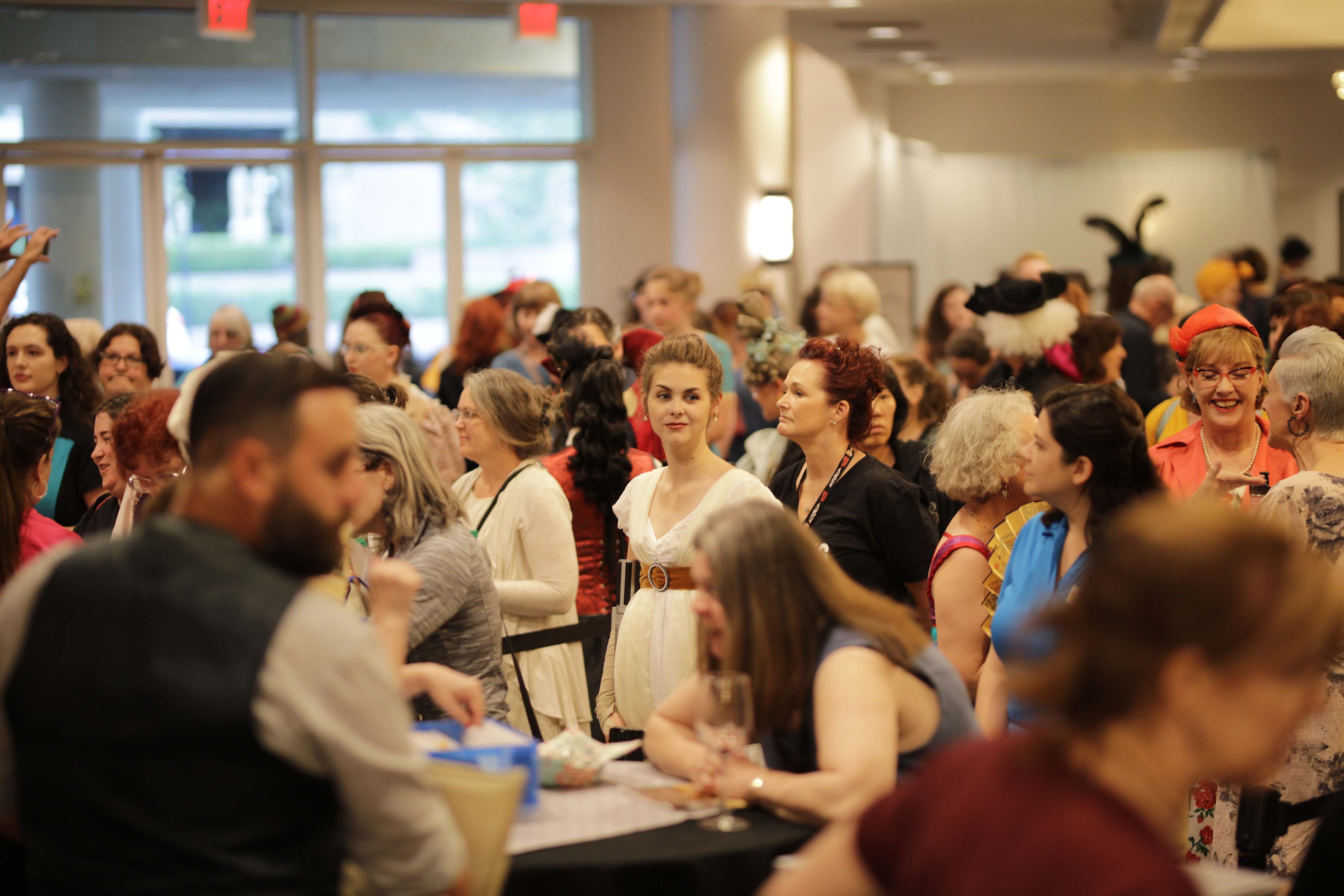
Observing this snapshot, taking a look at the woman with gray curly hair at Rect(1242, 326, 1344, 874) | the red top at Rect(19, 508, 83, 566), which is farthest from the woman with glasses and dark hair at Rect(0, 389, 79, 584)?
the woman with gray curly hair at Rect(1242, 326, 1344, 874)

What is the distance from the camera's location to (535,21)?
9750mm

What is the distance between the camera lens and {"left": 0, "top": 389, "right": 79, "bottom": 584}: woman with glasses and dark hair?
2.58 meters

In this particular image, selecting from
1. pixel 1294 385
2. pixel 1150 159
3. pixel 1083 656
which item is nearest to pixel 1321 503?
pixel 1294 385

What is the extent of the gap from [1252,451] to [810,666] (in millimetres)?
2267

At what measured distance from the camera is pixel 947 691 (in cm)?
213

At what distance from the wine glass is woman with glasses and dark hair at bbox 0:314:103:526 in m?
3.39

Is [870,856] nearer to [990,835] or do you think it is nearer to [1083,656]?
[990,835]

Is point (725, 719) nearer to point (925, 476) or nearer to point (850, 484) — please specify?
point (850, 484)

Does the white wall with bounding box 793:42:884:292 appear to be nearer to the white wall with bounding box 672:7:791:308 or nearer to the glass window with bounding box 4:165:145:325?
the white wall with bounding box 672:7:791:308

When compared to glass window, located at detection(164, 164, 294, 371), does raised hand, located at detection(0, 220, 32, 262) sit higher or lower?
lower

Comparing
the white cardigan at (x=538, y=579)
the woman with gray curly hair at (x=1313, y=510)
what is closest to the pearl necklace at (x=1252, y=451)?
the woman with gray curly hair at (x=1313, y=510)

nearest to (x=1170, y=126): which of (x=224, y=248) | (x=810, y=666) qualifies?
(x=224, y=248)

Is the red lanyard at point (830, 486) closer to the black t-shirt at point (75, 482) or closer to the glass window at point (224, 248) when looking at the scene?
the black t-shirt at point (75, 482)

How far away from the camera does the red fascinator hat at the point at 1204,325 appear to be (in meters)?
3.79
